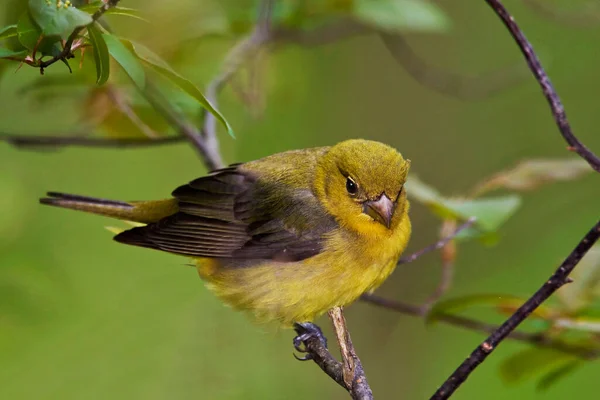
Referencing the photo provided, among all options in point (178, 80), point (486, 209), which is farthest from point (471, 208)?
point (178, 80)

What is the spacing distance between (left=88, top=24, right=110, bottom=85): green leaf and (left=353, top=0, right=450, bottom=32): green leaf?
184 centimetres

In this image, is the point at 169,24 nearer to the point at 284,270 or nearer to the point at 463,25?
the point at 284,270

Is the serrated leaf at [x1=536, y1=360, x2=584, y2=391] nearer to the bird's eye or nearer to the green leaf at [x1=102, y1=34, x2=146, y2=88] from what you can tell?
the bird's eye

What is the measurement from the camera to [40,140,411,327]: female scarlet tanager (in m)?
3.14

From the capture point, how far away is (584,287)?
285 centimetres

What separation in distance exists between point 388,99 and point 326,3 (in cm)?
365

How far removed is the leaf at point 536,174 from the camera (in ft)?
10.2

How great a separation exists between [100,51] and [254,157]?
3.50 m

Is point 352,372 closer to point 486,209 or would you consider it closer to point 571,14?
point 486,209

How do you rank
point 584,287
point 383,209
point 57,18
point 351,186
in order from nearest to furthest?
point 57,18 → point 584,287 → point 383,209 → point 351,186

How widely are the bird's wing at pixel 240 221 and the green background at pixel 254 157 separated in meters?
0.22

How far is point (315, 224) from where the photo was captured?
3.38 m

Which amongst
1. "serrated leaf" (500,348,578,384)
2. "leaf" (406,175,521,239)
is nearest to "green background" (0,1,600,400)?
"leaf" (406,175,521,239)

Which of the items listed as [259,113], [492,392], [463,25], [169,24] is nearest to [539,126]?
[463,25]
